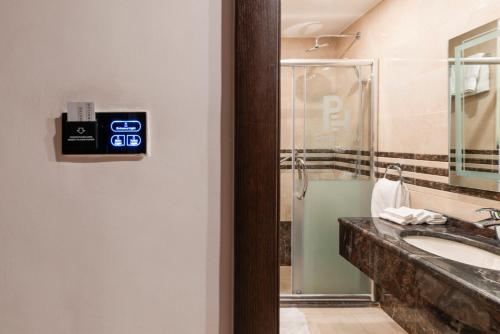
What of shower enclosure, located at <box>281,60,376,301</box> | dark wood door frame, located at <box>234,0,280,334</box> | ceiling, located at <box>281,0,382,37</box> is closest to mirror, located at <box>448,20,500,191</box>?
Answer: shower enclosure, located at <box>281,60,376,301</box>

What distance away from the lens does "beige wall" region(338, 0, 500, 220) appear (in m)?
1.87

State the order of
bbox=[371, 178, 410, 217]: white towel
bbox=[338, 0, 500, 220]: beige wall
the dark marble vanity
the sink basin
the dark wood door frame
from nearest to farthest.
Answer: the dark wood door frame
the dark marble vanity
the sink basin
bbox=[338, 0, 500, 220]: beige wall
bbox=[371, 178, 410, 217]: white towel

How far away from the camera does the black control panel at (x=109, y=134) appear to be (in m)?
0.66

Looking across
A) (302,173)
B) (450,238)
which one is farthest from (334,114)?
(450,238)

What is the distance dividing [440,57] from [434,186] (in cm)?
73

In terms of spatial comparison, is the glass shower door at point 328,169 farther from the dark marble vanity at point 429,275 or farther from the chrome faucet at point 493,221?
the chrome faucet at point 493,221

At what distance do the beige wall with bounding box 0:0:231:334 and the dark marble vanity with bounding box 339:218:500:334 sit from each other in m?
0.82

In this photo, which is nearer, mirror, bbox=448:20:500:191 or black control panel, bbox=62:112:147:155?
black control panel, bbox=62:112:147:155

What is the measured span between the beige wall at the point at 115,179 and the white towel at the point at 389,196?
74.6 inches

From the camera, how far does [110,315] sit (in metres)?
0.68

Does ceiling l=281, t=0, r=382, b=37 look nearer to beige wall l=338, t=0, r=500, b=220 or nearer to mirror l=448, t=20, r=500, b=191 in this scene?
beige wall l=338, t=0, r=500, b=220

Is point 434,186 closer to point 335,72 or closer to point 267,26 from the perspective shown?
point 335,72

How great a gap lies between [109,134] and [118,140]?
2cm

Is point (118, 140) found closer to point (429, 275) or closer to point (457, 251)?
point (429, 275)
